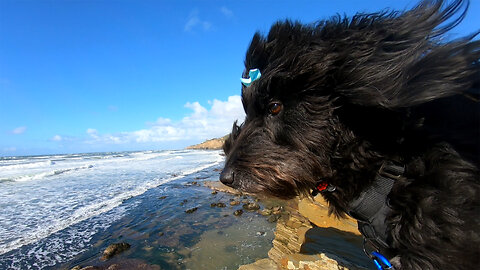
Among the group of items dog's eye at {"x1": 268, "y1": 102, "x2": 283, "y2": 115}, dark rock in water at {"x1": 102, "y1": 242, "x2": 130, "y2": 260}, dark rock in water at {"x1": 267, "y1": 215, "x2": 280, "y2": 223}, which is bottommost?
dark rock in water at {"x1": 267, "y1": 215, "x2": 280, "y2": 223}

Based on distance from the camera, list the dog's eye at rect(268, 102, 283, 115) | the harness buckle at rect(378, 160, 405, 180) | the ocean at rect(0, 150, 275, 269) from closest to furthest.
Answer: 1. the harness buckle at rect(378, 160, 405, 180)
2. the dog's eye at rect(268, 102, 283, 115)
3. the ocean at rect(0, 150, 275, 269)

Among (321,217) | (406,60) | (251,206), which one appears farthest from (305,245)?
(251,206)

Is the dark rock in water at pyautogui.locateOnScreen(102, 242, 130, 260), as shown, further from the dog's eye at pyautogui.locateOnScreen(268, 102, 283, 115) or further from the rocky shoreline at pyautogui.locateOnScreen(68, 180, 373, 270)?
the dog's eye at pyautogui.locateOnScreen(268, 102, 283, 115)

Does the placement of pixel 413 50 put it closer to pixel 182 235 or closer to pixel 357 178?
pixel 357 178

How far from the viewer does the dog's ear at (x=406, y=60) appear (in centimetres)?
162

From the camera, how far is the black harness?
1.85 m

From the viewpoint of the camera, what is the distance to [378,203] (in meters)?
1.89

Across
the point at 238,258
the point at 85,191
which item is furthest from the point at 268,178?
the point at 85,191

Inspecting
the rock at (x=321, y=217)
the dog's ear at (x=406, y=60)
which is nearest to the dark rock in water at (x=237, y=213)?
the rock at (x=321, y=217)

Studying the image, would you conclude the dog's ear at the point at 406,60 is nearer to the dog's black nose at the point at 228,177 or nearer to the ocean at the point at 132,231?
the dog's black nose at the point at 228,177

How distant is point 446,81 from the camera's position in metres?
1.60

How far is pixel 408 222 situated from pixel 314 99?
1.10 metres

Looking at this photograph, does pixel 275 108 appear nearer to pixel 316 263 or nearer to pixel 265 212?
pixel 316 263

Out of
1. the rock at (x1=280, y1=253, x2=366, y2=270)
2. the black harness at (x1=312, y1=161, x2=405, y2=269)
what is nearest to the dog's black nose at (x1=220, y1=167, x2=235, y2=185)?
the black harness at (x1=312, y1=161, x2=405, y2=269)
